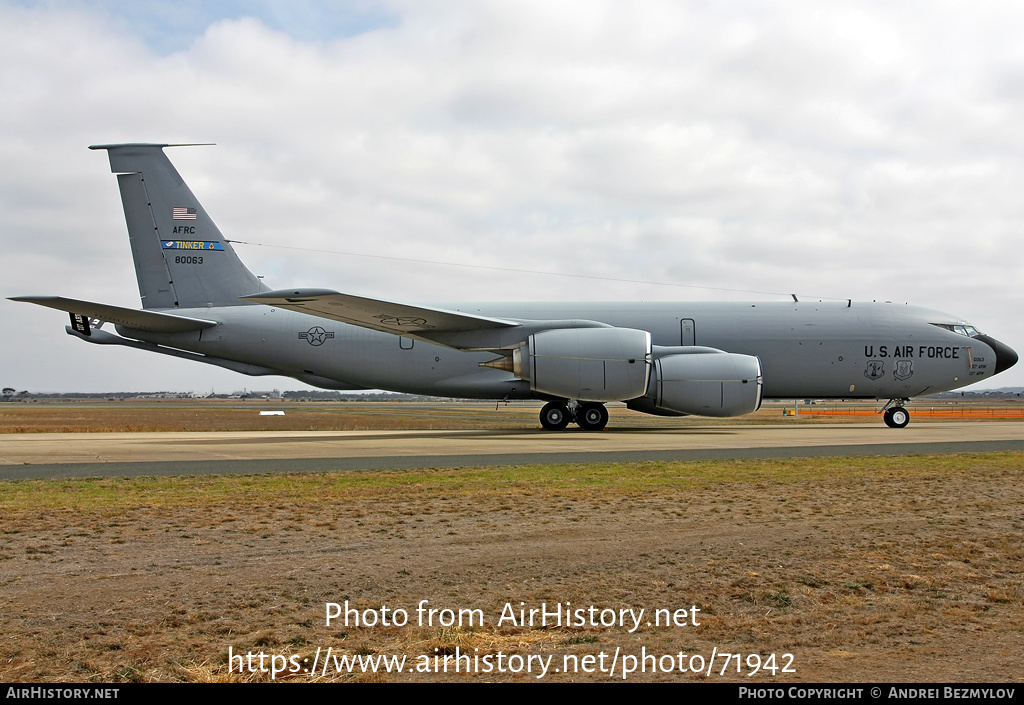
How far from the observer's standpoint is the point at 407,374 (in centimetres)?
2347

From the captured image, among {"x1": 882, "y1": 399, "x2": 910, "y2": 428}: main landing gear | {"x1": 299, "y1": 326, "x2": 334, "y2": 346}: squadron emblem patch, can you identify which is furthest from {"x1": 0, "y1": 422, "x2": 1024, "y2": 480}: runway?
{"x1": 882, "y1": 399, "x2": 910, "y2": 428}: main landing gear

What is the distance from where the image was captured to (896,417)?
24.8 meters

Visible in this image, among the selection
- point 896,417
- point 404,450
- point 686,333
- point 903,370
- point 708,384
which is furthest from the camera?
point 896,417

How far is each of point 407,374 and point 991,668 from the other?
817 inches

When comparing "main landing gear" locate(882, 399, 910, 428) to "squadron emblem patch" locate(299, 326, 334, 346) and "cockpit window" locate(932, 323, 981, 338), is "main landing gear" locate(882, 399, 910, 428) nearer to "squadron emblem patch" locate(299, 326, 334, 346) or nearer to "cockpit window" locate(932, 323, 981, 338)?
"cockpit window" locate(932, 323, 981, 338)

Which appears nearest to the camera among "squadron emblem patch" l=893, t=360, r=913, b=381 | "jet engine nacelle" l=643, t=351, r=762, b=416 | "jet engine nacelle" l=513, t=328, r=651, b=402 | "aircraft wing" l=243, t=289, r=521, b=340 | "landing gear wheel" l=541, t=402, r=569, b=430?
"aircraft wing" l=243, t=289, r=521, b=340

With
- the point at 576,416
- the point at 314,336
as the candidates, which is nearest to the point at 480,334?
the point at 576,416

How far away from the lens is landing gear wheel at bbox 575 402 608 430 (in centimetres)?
2244

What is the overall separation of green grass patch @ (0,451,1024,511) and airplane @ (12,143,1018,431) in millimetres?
9970

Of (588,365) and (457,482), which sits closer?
(457,482)

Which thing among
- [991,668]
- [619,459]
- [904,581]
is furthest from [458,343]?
[991,668]

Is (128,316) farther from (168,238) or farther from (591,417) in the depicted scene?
(591,417)

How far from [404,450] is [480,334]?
22.2ft

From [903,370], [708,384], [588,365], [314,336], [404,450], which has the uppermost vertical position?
[314,336]
